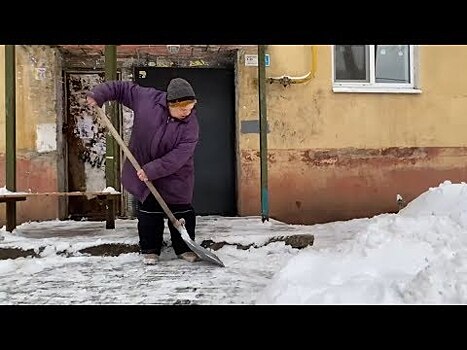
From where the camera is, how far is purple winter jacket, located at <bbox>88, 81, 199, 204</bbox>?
3.86m

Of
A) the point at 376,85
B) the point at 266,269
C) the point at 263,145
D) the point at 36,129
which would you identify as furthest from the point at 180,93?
the point at 376,85

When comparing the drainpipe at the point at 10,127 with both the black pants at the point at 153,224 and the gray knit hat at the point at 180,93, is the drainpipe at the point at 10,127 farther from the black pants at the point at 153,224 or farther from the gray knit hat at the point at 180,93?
the gray knit hat at the point at 180,93

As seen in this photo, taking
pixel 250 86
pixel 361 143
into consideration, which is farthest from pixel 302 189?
pixel 250 86

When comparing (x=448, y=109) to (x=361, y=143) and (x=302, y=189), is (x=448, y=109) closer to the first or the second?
(x=361, y=143)

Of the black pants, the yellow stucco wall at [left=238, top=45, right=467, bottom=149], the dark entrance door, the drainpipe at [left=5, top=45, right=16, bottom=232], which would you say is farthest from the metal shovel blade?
the dark entrance door

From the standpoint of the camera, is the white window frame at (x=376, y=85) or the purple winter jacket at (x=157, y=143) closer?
the purple winter jacket at (x=157, y=143)

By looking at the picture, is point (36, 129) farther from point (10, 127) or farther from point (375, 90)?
point (375, 90)

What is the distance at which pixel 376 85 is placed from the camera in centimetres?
713

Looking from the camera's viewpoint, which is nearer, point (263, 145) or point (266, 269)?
point (266, 269)

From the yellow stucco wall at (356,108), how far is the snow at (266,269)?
7.19 ft

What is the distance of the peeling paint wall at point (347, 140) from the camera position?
673 cm

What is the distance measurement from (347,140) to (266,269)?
364 centimetres

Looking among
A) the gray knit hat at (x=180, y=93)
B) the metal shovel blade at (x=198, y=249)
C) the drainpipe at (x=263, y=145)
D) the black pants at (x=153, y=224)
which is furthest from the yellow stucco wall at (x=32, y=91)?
the metal shovel blade at (x=198, y=249)
